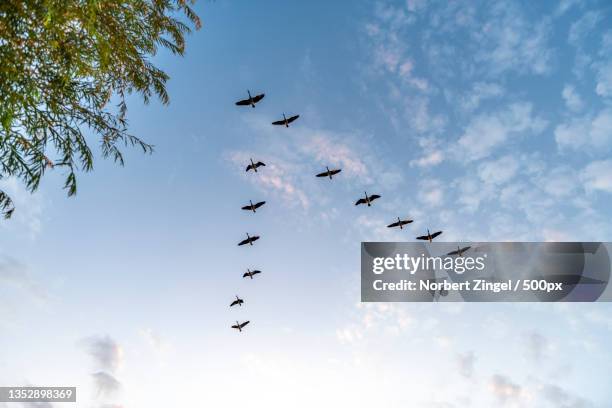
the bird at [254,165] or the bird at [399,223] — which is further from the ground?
the bird at [254,165]

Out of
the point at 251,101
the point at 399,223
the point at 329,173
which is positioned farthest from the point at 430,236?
the point at 251,101

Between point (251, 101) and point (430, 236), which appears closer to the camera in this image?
point (251, 101)

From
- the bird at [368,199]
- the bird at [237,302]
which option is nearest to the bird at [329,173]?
the bird at [368,199]

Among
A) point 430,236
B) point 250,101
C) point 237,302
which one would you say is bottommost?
point 237,302

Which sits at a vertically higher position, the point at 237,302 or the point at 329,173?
the point at 329,173

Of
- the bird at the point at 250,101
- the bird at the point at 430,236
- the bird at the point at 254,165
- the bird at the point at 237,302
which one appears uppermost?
the bird at the point at 250,101

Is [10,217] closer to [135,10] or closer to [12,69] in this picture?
[12,69]

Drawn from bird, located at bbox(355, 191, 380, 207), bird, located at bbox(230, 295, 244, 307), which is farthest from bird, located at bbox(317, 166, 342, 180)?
bird, located at bbox(230, 295, 244, 307)

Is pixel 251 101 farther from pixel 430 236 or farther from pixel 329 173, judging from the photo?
pixel 430 236

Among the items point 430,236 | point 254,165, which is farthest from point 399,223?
point 254,165

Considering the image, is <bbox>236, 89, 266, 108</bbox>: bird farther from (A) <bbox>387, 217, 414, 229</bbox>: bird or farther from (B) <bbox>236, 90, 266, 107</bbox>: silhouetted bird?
(A) <bbox>387, 217, 414, 229</bbox>: bird

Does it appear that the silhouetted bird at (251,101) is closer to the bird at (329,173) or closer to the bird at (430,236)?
the bird at (329,173)

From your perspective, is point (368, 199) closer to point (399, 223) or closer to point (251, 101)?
point (399, 223)

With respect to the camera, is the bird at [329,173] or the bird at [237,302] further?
the bird at [237,302]
